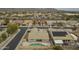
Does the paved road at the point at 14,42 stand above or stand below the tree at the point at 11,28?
below

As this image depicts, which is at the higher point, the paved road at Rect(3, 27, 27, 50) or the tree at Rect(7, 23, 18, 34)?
the tree at Rect(7, 23, 18, 34)

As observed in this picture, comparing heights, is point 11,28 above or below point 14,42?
above
